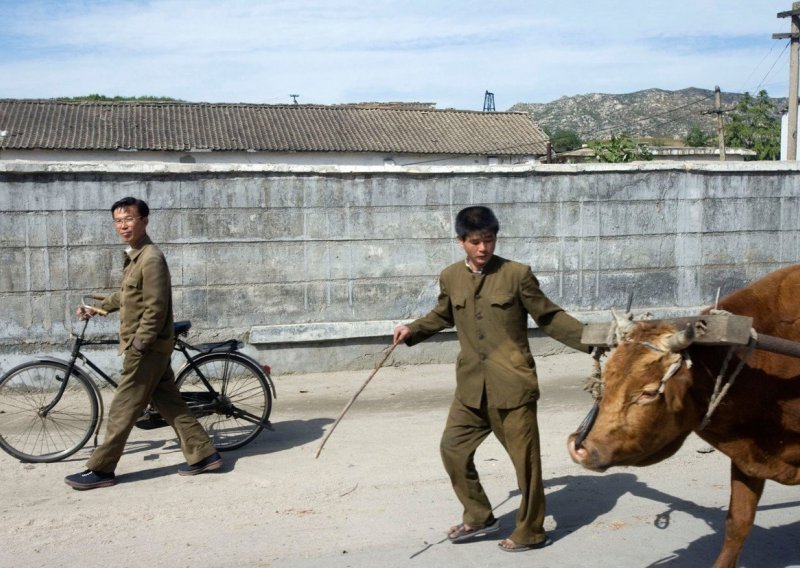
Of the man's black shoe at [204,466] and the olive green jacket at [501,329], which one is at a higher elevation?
the olive green jacket at [501,329]

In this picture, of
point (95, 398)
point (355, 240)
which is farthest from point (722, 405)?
point (355, 240)

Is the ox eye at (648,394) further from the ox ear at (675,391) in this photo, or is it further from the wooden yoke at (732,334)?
the wooden yoke at (732,334)

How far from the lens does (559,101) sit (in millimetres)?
100562

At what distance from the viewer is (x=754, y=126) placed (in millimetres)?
40688

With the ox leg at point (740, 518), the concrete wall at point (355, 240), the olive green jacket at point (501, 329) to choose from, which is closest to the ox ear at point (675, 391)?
the ox leg at point (740, 518)

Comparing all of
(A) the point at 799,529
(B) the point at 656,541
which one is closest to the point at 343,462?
(B) the point at 656,541

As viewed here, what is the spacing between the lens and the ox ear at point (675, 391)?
3.55m

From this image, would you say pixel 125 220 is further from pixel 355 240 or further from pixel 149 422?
pixel 355 240

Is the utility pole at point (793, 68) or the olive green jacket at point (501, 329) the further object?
the utility pole at point (793, 68)

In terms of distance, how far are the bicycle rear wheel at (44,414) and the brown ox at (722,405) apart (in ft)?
14.0

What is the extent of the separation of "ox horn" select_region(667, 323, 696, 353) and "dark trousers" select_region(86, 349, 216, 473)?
370 centimetres

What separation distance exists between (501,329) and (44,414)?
12.4ft

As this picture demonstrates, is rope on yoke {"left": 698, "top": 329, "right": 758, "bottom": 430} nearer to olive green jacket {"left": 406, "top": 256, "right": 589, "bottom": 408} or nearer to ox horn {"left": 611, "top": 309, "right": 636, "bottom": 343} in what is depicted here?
ox horn {"left": 611, "top": 309, "right": 636, "bottom": 343}

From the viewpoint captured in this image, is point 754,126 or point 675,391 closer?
point 675,391
